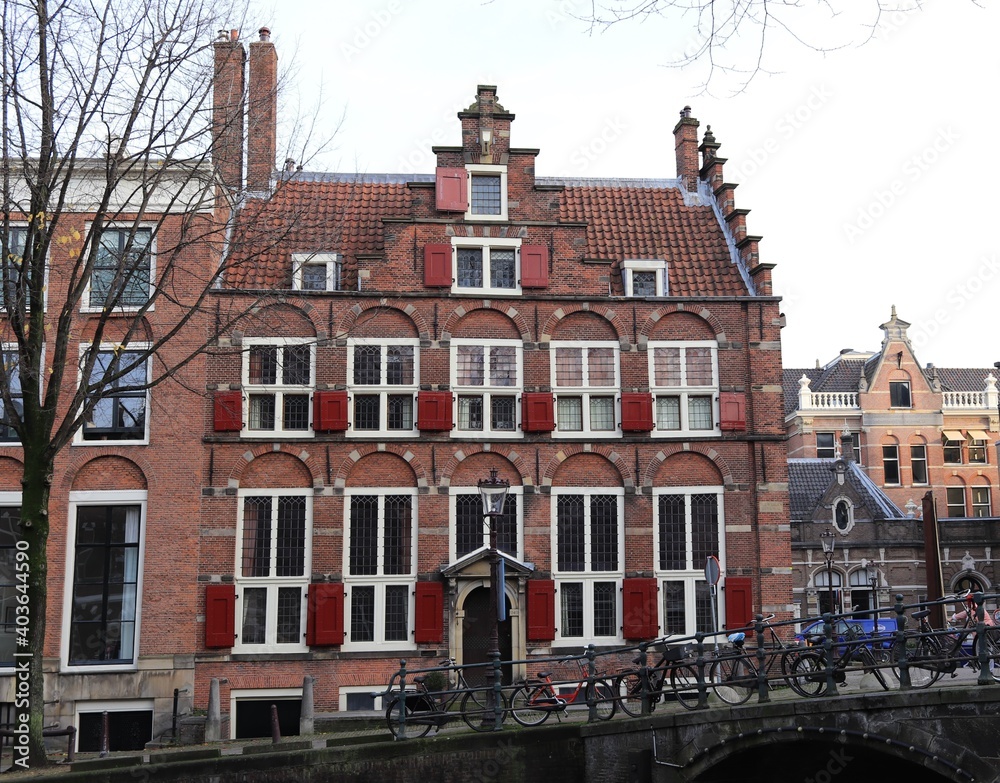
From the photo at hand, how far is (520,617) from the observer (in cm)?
2227

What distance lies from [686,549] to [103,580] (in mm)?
12014

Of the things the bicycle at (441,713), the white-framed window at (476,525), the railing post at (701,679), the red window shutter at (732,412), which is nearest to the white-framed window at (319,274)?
the white-framed window at (476,525)

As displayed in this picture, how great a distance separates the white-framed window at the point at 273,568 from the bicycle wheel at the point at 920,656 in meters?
12.1

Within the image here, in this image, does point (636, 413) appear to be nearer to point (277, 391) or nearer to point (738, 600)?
point (738, 600)

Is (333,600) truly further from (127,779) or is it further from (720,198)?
(720,198)

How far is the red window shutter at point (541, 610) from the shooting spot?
22156 millimetres

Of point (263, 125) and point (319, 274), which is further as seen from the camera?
point (263, 125)

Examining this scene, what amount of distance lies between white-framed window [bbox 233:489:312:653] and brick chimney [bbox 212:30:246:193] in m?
6.70

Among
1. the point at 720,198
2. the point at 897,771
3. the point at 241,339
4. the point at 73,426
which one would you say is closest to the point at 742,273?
the point at 720,198

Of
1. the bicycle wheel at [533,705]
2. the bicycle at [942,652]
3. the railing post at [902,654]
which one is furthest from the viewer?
the bicycle wheel at [533,705]

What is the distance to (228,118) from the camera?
1683 centimetres

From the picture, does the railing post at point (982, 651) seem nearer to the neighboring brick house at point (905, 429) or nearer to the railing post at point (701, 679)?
the railing post at point (701, 679)

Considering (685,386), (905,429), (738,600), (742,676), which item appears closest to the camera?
(742,676)

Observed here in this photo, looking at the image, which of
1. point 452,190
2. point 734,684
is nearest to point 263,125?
point 452,190
